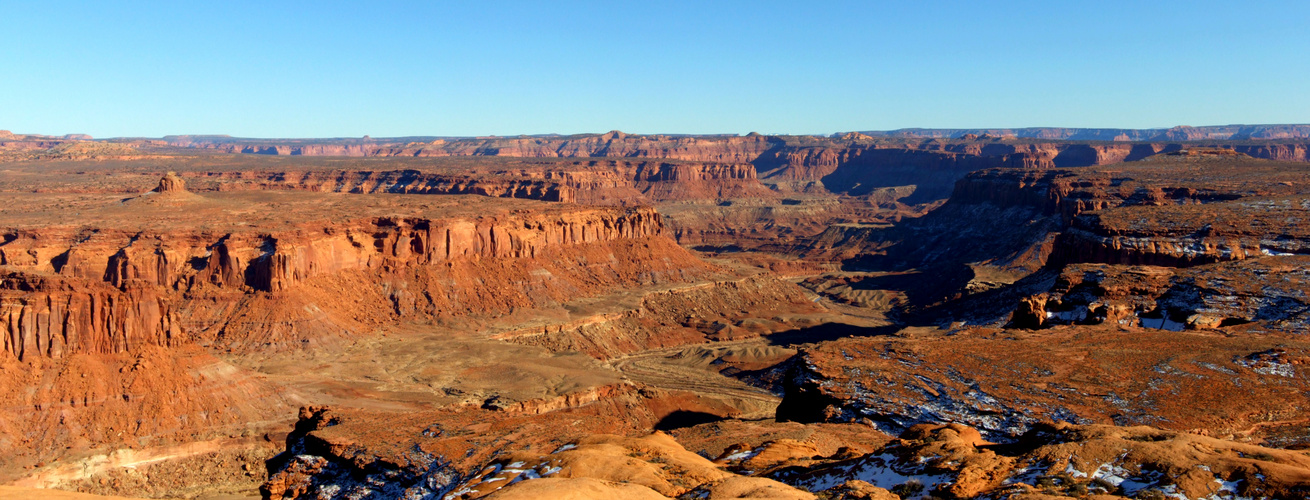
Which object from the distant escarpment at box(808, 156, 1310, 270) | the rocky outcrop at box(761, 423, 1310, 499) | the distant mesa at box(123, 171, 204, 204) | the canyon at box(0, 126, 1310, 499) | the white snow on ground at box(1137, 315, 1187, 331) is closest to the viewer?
the rocky outcrop at box(761, 423, 1310, 499)

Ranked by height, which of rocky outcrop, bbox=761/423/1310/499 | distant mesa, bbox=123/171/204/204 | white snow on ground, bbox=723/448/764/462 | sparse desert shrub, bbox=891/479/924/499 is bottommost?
white snow on ground, bbox=723/448/764/462

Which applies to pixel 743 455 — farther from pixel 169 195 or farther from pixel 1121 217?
pixel 169 195

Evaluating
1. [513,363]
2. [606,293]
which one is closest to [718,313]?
[606,293]

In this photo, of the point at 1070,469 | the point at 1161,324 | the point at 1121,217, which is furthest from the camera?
the point at 1121,217

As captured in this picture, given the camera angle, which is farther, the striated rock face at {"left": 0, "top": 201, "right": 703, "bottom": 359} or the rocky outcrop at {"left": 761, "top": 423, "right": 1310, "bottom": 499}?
the striated rock face at {"left": 0, "top": 201, "right": 703, "bottom": 359}

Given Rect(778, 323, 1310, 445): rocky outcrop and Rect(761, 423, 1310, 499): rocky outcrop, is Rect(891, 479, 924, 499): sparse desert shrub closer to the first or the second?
Rect(761, 423, 1310, 499): rocky outcrop

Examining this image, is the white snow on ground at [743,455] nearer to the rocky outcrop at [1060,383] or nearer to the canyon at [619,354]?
the canyon at [619,354]

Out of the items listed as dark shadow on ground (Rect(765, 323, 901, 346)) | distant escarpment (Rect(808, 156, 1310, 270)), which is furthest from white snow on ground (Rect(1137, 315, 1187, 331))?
dark shadow on ground (Rect(765, 323, 901, 346))

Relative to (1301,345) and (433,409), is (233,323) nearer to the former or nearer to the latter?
(433,409)

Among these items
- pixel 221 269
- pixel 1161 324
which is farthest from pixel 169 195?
pixel 1161 324
